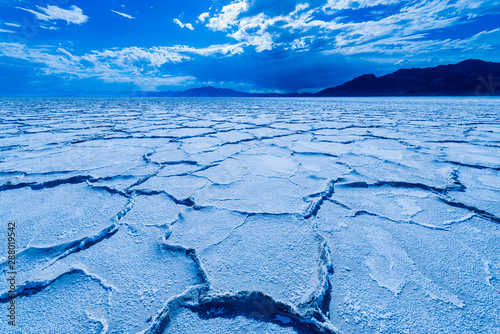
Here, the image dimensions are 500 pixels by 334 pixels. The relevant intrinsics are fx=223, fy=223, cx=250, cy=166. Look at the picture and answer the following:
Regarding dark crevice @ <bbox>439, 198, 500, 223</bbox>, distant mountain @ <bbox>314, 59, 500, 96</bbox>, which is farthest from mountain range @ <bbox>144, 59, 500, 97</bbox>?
dark crevice @ <bbox>439, 198, 500, 223</bbox>

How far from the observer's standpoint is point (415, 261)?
2.18 feet

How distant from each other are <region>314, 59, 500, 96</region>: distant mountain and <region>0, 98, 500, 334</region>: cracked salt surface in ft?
141

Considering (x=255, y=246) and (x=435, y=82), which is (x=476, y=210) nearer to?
(x=255, y=246)

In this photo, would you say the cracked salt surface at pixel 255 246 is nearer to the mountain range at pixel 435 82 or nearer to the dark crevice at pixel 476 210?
the dark crevice at pixel 476 210

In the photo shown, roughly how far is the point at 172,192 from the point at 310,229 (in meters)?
0.70

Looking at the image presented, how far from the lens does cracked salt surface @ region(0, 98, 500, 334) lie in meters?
0.51

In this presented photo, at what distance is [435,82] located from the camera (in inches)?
1591

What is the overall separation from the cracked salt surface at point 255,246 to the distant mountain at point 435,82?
4292cm

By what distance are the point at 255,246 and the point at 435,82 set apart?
54310 millimetres

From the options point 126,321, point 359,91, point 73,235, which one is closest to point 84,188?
point 73,235

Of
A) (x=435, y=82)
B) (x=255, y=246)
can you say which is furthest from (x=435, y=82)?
(x=255, y=246)

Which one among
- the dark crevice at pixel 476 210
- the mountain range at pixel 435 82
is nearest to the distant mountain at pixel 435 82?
the mountain range at pixel 435 82

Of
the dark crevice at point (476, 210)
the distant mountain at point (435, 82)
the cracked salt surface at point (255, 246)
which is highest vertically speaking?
the distant mountain at point (435, 82)

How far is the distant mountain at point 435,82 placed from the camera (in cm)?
3453
